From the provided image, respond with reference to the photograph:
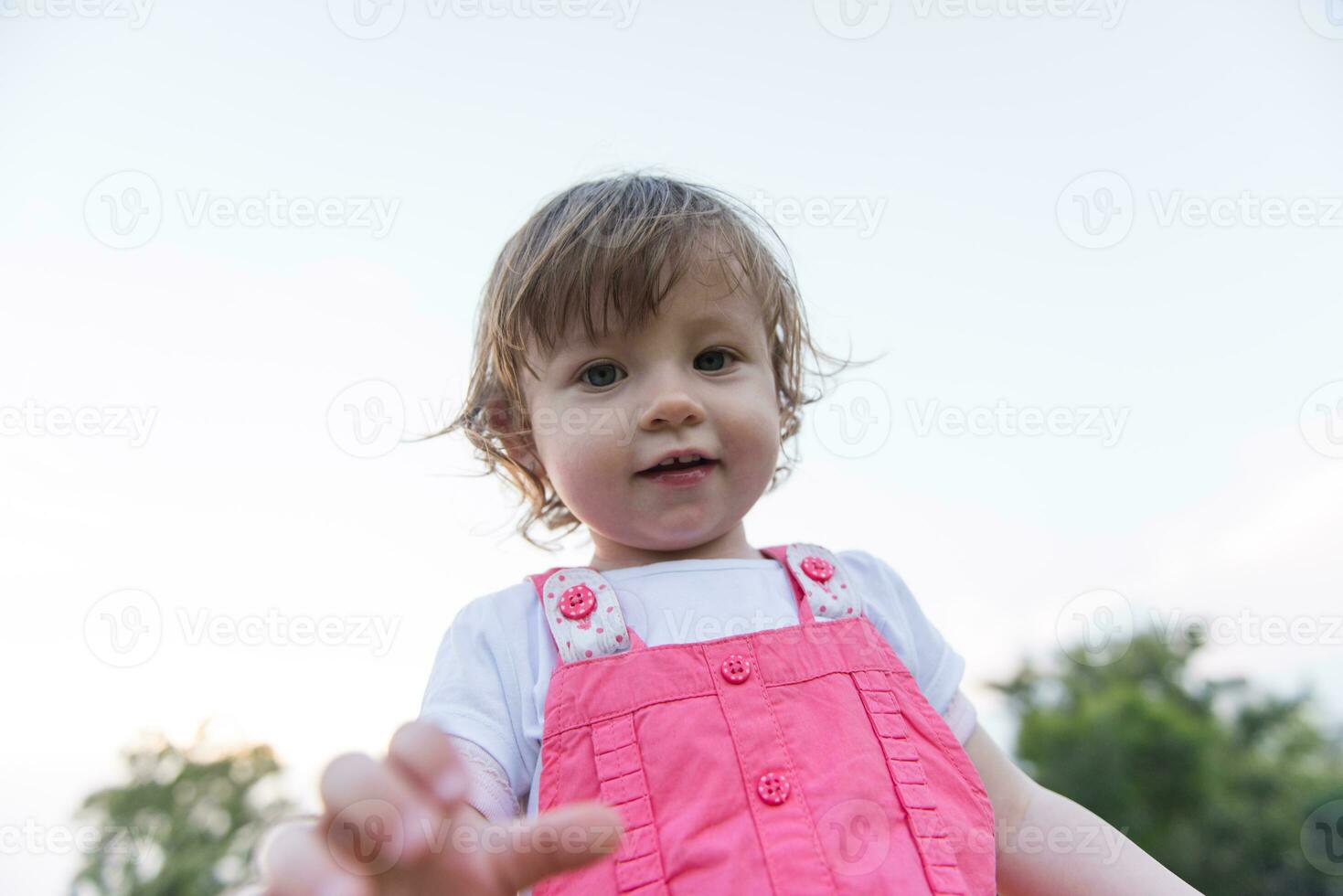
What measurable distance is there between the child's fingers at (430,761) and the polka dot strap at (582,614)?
20.1 inches

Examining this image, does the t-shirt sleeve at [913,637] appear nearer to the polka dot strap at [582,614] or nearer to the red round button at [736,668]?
→ the red round button at [736,668]

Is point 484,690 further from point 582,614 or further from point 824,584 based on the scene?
point 824,584

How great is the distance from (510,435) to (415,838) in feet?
3.35

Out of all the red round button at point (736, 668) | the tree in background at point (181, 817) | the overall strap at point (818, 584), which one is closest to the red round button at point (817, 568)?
the overall strap at point (818, 584)

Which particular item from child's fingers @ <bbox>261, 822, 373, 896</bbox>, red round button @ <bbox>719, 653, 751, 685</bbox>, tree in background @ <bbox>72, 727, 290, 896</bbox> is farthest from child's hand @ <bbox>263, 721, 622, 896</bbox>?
tree in background @ <bbox>72, 727, 290, 896</bbox>

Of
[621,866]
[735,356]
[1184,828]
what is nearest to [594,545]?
[735,356]

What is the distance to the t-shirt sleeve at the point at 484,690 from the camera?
124 centimetres

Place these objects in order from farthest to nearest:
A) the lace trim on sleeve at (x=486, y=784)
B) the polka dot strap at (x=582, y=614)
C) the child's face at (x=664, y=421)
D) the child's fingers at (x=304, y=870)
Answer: the child's face at (x=664, y=421) → the polka dot strap at (x=582, y=614) → the lace trim on sleeve at (x=486, y=784) → the child's fingers at (x=304, y=870)

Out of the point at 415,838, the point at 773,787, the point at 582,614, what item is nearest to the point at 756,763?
the point at 773,787

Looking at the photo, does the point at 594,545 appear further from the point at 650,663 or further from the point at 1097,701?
the point at 1097,701

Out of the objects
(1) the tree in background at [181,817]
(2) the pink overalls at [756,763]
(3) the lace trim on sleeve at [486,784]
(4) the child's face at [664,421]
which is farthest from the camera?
(1) the tree in background at [181,817]

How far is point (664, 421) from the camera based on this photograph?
1394 millimetres

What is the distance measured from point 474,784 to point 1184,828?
13845mm
